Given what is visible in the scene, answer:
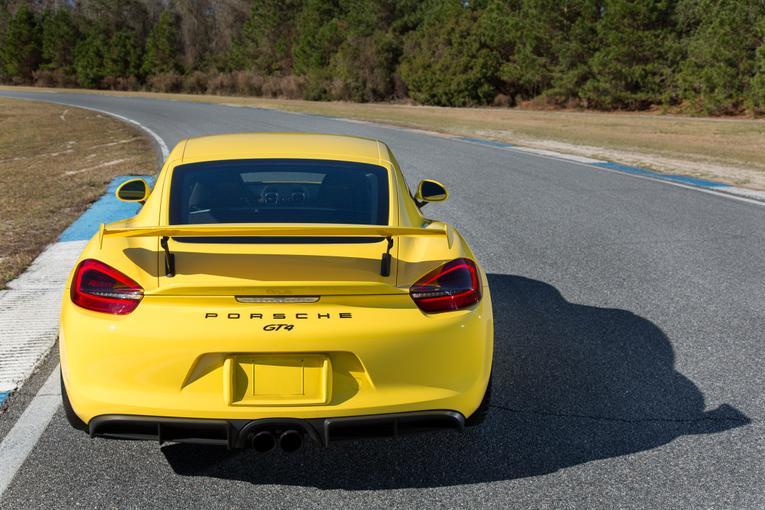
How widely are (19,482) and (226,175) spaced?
175 centimetres

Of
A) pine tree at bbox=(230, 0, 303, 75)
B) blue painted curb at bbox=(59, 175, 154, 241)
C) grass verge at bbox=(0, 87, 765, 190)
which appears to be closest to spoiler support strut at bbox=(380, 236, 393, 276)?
blue painted curb at bbox=(59, 175, 154, 241)

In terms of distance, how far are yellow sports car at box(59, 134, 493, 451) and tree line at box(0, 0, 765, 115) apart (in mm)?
39750

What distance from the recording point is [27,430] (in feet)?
12.5

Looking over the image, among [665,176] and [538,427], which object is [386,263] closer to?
[538,427]

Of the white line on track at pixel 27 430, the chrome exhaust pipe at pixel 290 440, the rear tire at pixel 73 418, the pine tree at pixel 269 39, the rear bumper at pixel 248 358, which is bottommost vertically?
the pine tree at pixel 269 39

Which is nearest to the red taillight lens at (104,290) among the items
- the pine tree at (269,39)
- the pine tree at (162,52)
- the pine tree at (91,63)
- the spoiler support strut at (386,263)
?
the spoiler support strut at (386,263)

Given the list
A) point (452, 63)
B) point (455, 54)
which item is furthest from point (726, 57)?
point (455, 54)

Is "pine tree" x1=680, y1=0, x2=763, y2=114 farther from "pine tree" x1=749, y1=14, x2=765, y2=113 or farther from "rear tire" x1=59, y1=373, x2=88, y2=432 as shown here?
"rear tire" x1=59, y1=373, x2=88, y2=432

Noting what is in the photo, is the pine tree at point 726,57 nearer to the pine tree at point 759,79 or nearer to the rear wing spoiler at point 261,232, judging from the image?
→ the pine tree at point 759,79

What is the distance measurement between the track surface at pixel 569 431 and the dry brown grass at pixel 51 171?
411 centimetres

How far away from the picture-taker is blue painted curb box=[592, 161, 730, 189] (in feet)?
46.6

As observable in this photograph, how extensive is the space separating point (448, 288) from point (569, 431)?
1102mm

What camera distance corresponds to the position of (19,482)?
3318mm

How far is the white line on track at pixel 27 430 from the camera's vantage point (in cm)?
345
